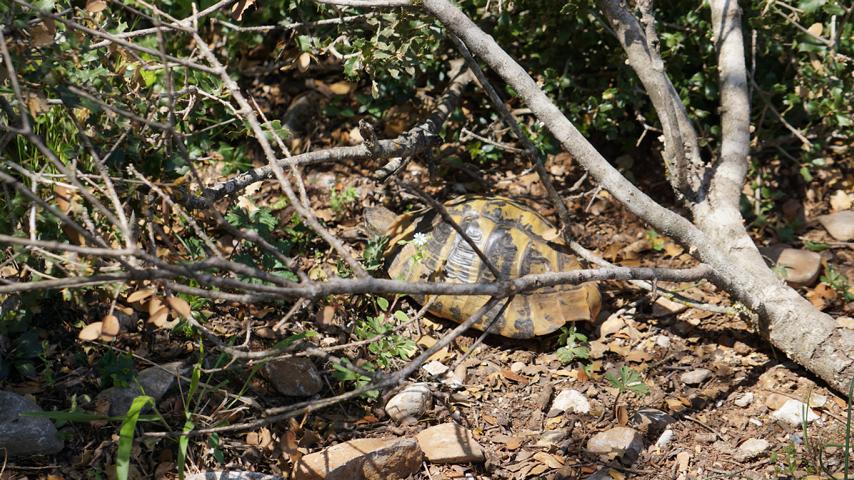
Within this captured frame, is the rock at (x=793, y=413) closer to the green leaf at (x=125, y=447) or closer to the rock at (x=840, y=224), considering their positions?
the rock at (x=840, y=224)

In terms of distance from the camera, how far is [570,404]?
3363mm

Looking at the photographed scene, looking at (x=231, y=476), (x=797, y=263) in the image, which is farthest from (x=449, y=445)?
(x=797, y=263)

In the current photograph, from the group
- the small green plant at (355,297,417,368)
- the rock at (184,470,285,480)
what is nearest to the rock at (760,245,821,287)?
the small green plant at (355,297,417,368)

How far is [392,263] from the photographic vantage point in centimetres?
392

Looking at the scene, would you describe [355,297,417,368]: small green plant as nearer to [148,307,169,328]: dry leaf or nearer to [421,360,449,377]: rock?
[421,360,449,377]: rock

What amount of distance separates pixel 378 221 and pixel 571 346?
3.87 feet

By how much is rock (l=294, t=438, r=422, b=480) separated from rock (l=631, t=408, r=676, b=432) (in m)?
0.93

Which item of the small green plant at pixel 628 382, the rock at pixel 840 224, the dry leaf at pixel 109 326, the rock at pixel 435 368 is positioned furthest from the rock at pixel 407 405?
the rock at pixel 840 224

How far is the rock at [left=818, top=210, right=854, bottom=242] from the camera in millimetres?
4172

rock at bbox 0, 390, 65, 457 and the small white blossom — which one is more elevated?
the small white blossom

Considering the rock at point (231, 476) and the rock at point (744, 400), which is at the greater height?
the rock at point (744, 400)

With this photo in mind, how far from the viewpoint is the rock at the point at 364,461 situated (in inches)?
112

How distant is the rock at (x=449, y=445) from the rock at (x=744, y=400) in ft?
3.74

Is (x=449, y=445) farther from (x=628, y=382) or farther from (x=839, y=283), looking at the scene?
(x=839, y=283)
